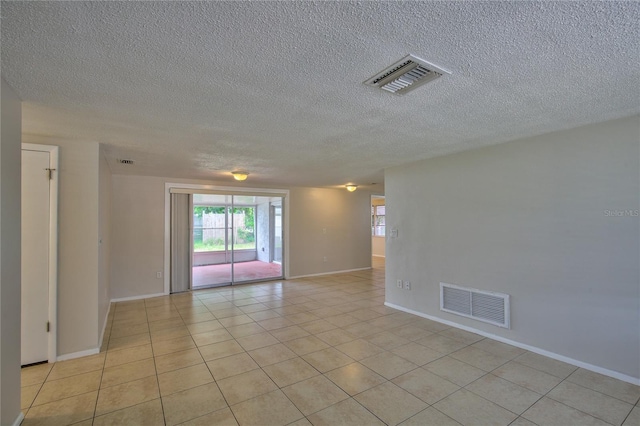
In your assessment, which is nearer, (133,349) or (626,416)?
(626,416)

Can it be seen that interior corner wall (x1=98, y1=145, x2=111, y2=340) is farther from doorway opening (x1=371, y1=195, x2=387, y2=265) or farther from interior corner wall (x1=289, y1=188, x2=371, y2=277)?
doorway opening (x1=371, y1=195, x2=387, y2=265)

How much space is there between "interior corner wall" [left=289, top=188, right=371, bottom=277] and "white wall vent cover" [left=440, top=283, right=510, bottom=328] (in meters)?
3.93

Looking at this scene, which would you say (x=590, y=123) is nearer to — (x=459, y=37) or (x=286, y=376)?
(x=459, y=37)

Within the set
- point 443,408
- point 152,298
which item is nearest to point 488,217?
point 443,408

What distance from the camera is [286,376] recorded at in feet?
8.89

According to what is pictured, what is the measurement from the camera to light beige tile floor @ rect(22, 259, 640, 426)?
2.16 meters

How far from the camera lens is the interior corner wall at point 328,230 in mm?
7328

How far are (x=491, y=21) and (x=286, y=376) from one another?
2.94 meters

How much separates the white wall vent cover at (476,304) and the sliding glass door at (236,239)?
13.9 feet

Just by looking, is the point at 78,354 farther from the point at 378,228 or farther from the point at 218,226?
the point at 378,228

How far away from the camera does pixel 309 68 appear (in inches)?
68.4

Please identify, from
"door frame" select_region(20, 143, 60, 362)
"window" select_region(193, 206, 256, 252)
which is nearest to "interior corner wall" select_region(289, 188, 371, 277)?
"window" select_region(193, 206, 256, 252)

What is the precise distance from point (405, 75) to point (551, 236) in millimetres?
2486

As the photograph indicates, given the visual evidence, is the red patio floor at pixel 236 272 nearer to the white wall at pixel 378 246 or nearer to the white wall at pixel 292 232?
the white wall at pixel 292 232
